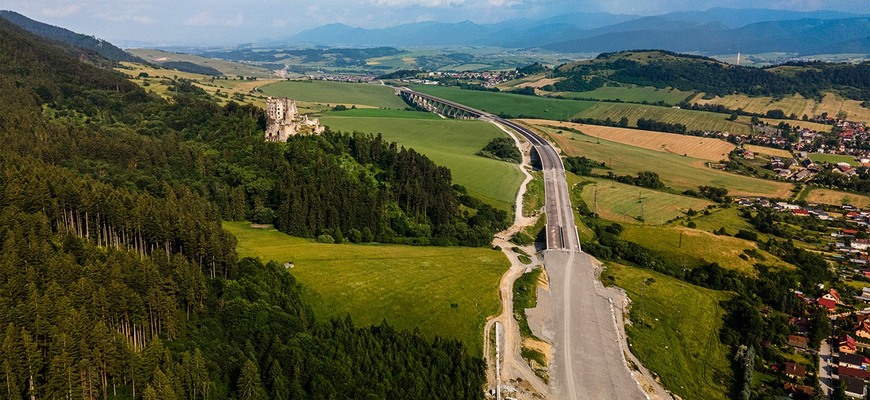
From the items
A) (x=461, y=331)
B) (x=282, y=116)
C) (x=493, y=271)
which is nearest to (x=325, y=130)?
(x=282, y=116)

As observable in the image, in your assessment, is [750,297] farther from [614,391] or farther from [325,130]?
[325,130]

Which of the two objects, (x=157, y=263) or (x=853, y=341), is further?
(x=853, y=341)

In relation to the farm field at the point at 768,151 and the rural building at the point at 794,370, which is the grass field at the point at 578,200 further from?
the farm field at the point at 768,151

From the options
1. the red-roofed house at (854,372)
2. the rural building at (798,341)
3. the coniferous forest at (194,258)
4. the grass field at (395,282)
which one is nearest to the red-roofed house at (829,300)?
the rural building at (798,341)

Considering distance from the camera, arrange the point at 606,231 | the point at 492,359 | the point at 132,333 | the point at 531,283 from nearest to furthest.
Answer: the point at 132,333 < the point at 492,359 < the point at 531,283 < the point at 606,231

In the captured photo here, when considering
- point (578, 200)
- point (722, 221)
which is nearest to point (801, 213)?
point (722, 221)

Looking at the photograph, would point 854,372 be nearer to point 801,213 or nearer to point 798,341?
point 798,341

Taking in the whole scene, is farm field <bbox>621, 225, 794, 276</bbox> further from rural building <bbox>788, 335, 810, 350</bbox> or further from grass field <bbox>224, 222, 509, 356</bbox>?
grass field <bbox>224, 222, 509, 356</bbox>

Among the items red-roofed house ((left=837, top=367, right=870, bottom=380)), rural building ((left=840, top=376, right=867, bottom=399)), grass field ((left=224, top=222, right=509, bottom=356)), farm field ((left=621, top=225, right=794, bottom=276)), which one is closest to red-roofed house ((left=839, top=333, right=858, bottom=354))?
red-roofed house ((left=837, top=367, right=870, bottom=380))
